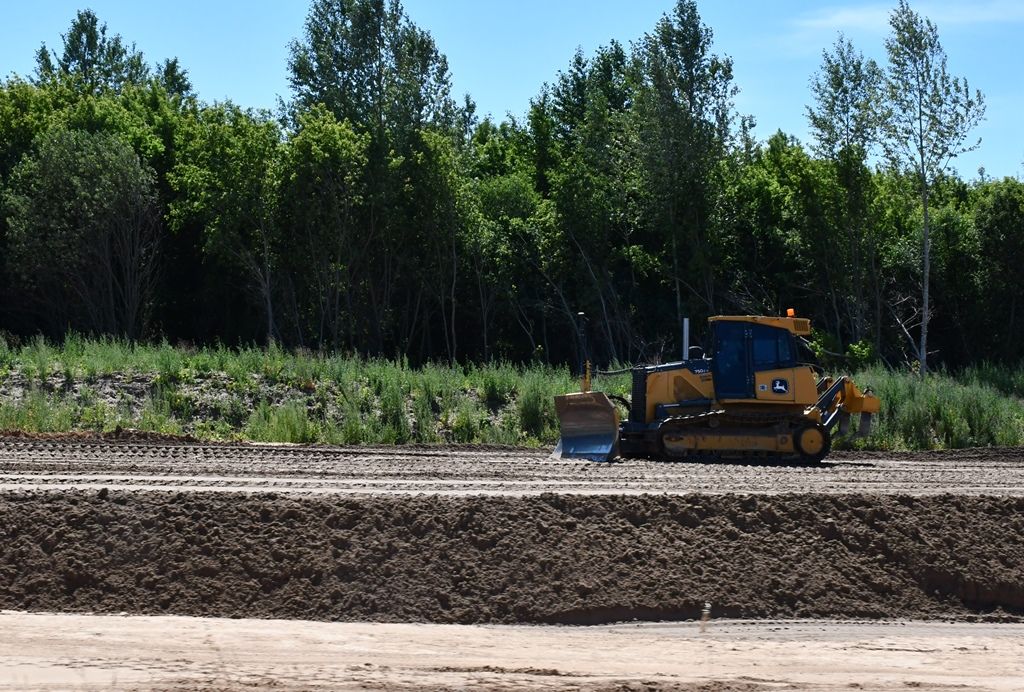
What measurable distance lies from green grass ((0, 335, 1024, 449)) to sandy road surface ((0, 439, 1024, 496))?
5.63ft

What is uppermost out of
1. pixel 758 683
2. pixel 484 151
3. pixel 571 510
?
pixel 484 151

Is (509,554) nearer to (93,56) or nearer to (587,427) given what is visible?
(587,427)

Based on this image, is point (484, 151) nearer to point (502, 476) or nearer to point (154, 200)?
point (154, 200)

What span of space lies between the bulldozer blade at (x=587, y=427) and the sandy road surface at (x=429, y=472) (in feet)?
1.52

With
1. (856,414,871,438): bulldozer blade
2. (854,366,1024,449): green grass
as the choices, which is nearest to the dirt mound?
(856,414,871,438): bulldozer blade

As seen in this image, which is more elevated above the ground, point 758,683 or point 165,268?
point 165,268

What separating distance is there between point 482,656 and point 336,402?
15081 mm

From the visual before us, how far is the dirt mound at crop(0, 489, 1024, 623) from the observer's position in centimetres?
1037

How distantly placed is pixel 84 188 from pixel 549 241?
13.6 meters

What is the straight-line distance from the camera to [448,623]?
10.1m

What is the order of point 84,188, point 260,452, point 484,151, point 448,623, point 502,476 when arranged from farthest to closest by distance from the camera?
point 484,151 < point 84,188 < point 260,452 < point 502,476 < point 448,623

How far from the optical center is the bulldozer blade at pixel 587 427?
18656 millimetres

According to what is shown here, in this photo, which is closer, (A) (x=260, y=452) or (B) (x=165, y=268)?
(A) (x=260, y=452)

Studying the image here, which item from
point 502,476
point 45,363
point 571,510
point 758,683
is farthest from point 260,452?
point 758,683
